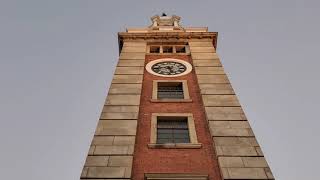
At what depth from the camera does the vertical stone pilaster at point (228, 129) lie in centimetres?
1602

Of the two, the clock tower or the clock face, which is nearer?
the clock tower

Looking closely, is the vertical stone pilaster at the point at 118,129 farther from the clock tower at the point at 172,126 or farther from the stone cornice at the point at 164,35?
the stone cornice at the point at 164,35

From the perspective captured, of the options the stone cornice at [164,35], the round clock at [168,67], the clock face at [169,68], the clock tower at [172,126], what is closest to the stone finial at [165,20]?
the stone cornice at [164,35]

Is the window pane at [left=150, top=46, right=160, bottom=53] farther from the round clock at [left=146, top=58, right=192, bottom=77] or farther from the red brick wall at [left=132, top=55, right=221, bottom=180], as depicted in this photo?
the red brick wall at [left=132, top=55, right=221, bottom=180]

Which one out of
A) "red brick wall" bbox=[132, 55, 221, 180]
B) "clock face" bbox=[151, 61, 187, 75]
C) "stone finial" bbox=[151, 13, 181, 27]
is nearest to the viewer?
"red brick wall" bbox=[132, 55, 221, 180]

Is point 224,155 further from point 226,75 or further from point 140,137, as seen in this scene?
point 226,75

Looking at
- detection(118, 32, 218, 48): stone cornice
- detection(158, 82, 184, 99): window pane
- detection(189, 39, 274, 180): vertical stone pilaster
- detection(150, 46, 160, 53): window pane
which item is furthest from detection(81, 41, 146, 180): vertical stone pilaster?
detection(118, 32, 218, 48): stone cornice

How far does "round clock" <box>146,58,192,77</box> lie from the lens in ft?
84.9

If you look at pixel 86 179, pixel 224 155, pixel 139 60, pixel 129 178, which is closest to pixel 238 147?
pixel 224 155

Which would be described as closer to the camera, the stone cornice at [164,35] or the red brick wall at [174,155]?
the red brick wall at [174,155]

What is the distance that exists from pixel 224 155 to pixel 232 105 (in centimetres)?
469

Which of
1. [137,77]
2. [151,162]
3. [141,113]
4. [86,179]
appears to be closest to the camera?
[86,179]

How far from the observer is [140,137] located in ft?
60.4

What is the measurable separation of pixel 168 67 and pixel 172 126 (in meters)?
7.48
